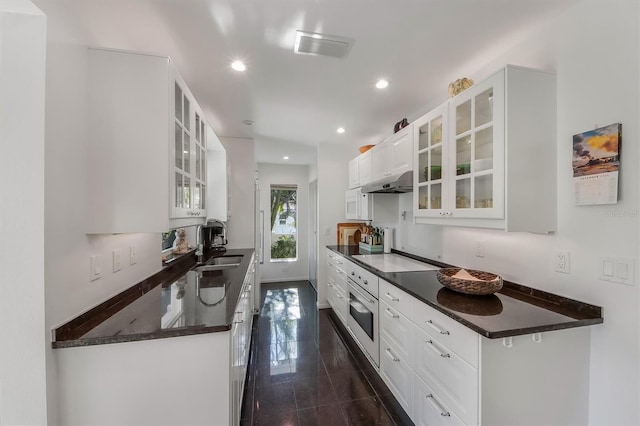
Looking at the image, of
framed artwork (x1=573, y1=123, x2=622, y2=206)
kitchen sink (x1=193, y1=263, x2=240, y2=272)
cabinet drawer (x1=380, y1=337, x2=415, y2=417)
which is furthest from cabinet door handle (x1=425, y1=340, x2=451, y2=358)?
kitchen sink (x1=193, y1=263, x2=240, y2=272)

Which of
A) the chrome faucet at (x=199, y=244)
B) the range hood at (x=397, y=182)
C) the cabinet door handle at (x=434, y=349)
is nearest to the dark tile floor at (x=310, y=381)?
the cabinet door handle at (x=434, y=349)

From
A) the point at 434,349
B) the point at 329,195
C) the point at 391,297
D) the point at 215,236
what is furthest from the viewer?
the point at 329,195

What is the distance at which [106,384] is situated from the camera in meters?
1.14

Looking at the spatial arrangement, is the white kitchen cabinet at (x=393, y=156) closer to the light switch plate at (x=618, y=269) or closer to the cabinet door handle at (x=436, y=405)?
the light switch plate at (x=618, y=269)

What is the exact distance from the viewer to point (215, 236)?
3.62 meters

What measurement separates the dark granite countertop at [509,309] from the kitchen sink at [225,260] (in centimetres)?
186

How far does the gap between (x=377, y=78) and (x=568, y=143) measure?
4.49 ft

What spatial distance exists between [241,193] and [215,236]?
2.34ft

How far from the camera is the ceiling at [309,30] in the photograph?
4.59ft

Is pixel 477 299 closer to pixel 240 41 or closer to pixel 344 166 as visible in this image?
pixel 240 41

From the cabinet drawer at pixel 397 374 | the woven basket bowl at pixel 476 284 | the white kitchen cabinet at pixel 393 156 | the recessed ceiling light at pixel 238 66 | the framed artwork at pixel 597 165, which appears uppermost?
the recessed ceiling light at pixel 238 66

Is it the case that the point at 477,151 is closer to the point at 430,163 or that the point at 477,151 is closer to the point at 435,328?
the point at 430,163

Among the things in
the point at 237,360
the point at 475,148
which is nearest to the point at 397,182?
the point at 475,148

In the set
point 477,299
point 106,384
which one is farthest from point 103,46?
point 477,299
